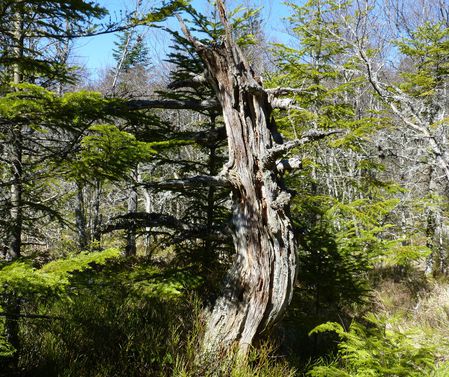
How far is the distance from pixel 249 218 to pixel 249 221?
44 millimetres

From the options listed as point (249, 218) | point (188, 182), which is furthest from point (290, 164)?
point (188, 182)

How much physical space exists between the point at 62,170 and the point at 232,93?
267 cm

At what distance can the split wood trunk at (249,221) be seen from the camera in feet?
16.2

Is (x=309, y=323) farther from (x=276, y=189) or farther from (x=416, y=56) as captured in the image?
(x=416, y=56)

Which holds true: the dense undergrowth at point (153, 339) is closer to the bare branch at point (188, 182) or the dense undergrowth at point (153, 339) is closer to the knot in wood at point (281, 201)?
the bare branch at point (188, 182)

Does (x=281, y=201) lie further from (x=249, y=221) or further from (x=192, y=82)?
(x=192, y=82)

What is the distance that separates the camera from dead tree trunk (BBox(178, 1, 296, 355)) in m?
4.94

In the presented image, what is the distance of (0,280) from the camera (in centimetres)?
211

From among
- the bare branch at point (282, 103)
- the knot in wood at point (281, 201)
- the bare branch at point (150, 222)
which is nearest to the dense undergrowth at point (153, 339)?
the bare branch at point (150, 222)

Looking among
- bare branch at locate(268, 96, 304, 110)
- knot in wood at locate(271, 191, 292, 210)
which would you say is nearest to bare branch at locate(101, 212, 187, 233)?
knot in wood at locate(271, 191, 292, 210)

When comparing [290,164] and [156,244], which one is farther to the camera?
[156,244]

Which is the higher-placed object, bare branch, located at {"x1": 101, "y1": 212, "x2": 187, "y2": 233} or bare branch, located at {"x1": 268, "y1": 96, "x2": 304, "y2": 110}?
bare branch, located at {"x1": 268, "y1": 96, "x2": 304, "y2": 110}

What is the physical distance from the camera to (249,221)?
504cm

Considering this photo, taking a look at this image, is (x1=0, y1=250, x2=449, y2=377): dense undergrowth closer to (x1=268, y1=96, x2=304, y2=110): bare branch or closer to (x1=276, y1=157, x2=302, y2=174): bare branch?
(x1=276, y1=157, x2=302, y2=174): bare branch
